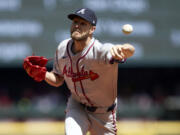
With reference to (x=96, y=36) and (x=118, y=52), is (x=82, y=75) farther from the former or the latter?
(x=96, y=36)

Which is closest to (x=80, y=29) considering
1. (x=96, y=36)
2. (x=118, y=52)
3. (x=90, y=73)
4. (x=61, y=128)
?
(x=90, y=73)

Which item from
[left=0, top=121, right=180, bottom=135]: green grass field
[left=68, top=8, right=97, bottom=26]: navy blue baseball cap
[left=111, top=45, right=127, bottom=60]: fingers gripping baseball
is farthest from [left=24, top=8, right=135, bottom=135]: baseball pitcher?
[left=0, top=121, right=180, bottom=135]: green grass field

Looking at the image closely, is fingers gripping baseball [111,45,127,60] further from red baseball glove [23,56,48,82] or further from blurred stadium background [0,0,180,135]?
blurred stadium background [0,0,180,135]

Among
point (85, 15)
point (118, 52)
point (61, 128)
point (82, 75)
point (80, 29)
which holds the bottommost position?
point (61, 128)

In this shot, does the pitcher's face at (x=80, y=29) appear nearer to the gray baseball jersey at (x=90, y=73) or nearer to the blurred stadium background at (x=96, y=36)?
the gray baseball jersey at (x=90, y=73)

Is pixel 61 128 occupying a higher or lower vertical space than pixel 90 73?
lower

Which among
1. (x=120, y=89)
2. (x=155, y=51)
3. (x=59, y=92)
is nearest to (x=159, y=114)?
(x=155, y=51)

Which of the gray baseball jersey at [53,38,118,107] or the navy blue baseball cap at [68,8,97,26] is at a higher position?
the navy blue baseball cap at [68,8,97,26]

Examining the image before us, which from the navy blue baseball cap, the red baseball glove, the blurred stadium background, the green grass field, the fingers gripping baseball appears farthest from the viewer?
the blurred stadium background
